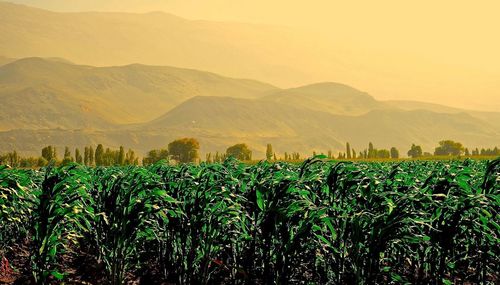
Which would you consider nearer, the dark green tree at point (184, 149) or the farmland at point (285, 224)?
the farmland at point (285, 224)

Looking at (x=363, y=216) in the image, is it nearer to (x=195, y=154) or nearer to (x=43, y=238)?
(x=43, y=238)

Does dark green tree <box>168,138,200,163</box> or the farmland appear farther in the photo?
dark green tree <box>168,138,200,163</box>

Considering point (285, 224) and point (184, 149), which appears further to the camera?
point (184, 149)

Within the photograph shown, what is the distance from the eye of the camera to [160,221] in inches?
361

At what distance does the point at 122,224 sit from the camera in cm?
702

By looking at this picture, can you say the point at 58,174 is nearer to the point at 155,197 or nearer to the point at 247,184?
the point at 155,197

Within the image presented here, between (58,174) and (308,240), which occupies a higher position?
(58,174)

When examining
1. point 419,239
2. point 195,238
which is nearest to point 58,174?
point 195,238

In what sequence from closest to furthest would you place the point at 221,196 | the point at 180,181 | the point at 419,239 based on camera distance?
1. the point at 419,239
2. the point at 221,196
3. the point at 180,181

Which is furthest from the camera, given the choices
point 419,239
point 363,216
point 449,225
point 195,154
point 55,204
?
point 195,154

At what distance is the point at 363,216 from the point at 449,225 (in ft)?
3.98

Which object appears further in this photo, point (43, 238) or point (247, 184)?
point (247, 184)

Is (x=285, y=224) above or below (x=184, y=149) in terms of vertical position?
below

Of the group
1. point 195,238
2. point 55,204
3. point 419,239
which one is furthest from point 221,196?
point 419,239
